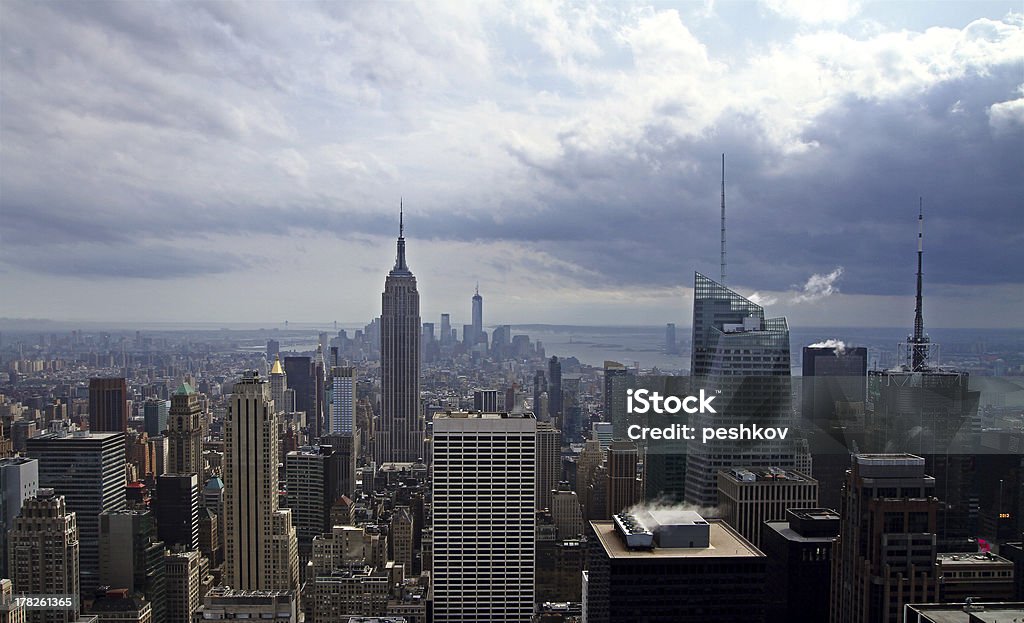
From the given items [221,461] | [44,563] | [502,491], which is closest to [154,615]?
[44,563]

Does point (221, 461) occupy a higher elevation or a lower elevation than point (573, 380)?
lower

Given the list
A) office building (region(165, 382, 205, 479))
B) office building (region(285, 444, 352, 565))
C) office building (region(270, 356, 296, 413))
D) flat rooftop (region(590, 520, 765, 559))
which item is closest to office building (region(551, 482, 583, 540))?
flat rooftop (region(590, 520, 765, 559))

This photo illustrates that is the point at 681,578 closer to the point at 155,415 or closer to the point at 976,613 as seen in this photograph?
the point at 976,613

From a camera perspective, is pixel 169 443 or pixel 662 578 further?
pixel 169 443

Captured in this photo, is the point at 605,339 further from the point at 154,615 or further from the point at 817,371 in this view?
the point at 154,615

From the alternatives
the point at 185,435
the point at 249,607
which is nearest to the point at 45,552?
the point at 249,607

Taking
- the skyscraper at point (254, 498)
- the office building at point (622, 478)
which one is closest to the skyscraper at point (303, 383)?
the skyscraper at point (254, 498)
